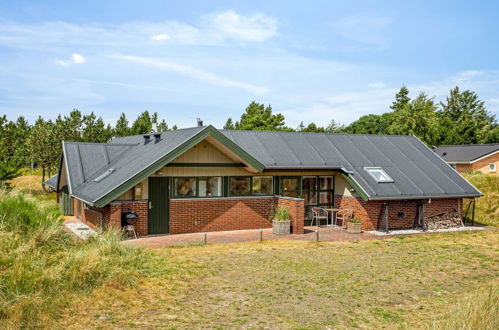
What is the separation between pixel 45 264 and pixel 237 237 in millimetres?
8087

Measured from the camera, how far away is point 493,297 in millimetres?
7805

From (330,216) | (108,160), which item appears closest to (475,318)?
(330,216)

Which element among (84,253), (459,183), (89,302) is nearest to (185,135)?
(84,253)

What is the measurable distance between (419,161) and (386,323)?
15.1 metres

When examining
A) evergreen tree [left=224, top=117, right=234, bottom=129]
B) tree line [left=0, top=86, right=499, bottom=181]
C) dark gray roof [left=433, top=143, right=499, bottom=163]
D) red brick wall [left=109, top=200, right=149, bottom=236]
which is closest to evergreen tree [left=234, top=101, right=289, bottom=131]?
tree line [left=0, top=86, right=499, bottom=181]

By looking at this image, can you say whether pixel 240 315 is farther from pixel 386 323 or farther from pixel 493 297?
pixel 493 297

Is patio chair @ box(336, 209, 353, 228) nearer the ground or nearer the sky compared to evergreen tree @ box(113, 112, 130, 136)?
nearer the ground

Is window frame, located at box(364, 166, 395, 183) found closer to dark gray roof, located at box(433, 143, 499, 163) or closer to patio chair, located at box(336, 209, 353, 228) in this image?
patio chair, located at box(336, 209, 353, 228)

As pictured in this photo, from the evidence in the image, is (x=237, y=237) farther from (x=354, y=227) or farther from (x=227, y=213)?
(x=354, y=227)

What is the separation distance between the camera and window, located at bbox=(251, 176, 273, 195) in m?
18.6

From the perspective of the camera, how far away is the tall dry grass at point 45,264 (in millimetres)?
7926

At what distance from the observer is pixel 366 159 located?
20.7 metres

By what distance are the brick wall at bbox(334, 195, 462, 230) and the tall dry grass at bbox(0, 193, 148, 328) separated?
953 cm

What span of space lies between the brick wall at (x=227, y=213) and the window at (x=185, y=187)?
252 mm
